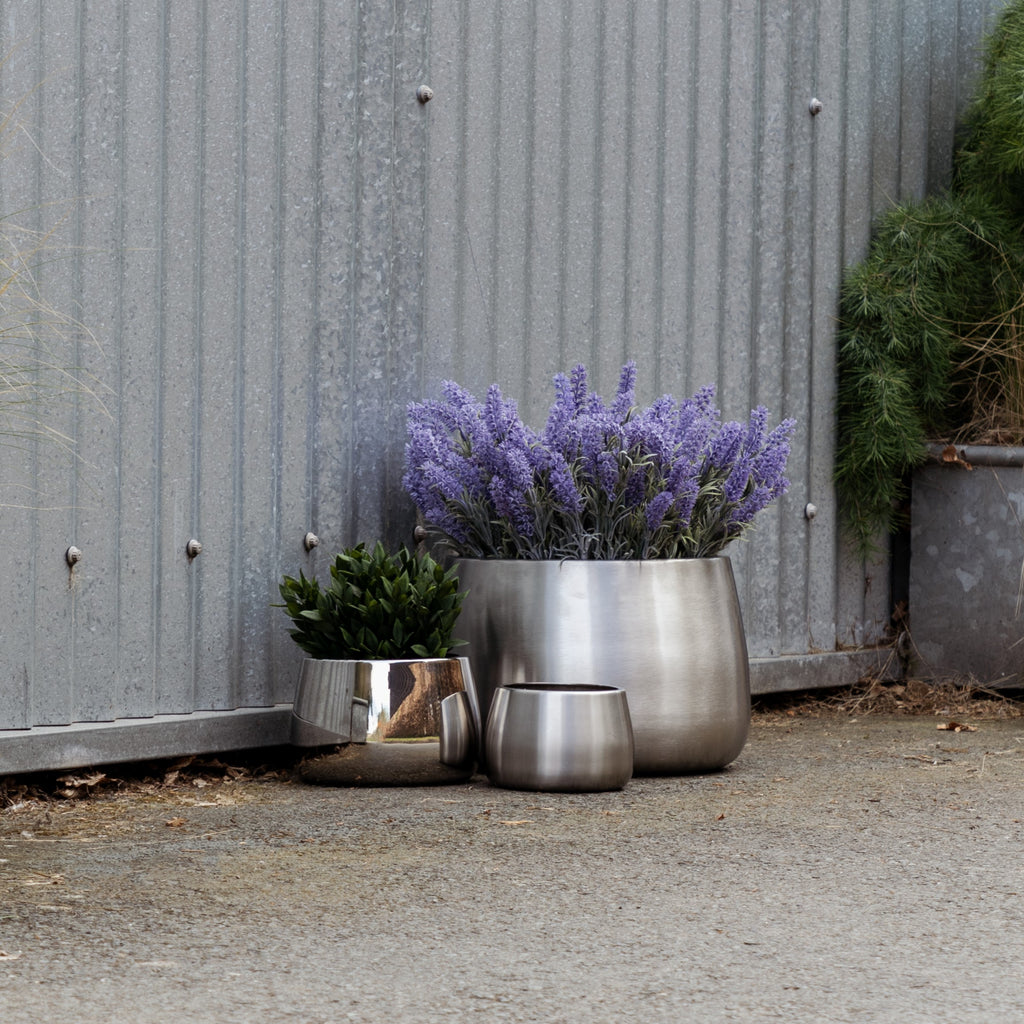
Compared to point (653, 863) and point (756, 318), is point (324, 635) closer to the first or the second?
point (653, 863)

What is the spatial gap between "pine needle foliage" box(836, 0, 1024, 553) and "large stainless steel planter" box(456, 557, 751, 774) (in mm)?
1101

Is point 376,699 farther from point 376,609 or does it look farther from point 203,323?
point 203,323

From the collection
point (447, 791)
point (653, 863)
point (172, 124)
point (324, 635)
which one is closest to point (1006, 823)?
point (653, 863)

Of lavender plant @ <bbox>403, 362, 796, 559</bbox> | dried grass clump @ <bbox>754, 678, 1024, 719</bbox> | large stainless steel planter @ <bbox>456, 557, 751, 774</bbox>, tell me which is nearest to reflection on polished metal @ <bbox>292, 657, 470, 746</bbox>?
large stainless steel planter @ <bbox>456, 557, 751, 774</bbox>

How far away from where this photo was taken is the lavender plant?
2668mm

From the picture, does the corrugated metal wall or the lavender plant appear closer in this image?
the corrugated metal wall

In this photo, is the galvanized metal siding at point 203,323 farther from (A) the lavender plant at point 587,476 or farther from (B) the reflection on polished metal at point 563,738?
(B) the reflection on polished metal at point 563,738

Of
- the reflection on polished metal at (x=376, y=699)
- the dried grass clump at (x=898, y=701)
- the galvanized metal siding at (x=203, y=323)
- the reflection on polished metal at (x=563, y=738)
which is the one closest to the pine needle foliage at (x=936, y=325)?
the dried grass clump at (x=898, y=701)

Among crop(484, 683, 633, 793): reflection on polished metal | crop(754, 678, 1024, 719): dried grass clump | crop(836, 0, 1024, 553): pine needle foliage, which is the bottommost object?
crop(754, 678, 1024, 719): dried grass clump

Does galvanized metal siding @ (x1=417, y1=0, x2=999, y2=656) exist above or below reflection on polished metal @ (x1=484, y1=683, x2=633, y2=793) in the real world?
above

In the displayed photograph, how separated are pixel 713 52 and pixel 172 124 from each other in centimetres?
138

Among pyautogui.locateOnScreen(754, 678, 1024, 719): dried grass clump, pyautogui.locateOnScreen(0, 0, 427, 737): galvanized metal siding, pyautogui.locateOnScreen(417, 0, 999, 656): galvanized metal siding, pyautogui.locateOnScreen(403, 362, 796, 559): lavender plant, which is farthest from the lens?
pyautogui.locateOnScreen(754, 678, 1024, 719): dried grass clump

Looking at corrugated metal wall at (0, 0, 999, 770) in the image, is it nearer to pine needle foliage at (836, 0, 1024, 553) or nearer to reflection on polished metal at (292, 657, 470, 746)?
pine needle foliage at (836, 0, 1024, 553)

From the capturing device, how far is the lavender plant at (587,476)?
2.67m
